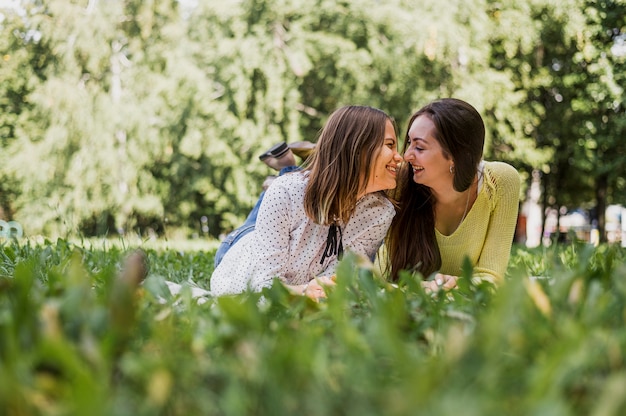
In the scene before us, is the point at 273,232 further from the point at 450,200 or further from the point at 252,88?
the point at 252,88

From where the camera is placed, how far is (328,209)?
3754mm

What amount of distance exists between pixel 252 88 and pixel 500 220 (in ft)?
55.6

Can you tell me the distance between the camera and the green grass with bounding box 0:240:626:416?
0.79 meters

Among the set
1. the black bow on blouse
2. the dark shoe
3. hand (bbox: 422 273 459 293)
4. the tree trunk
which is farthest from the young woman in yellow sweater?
the tree trunk

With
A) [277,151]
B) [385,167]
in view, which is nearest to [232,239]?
[277,151]

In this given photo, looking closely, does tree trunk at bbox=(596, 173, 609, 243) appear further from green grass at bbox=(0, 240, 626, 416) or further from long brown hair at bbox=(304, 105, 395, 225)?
green grass at bbox=(0, 240, 626, 416)

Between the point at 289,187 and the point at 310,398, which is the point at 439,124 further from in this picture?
the point at 310,398

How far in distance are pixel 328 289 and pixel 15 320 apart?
84 centimetres

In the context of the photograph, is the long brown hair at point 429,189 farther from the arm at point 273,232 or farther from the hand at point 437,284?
the hand at point 437,284

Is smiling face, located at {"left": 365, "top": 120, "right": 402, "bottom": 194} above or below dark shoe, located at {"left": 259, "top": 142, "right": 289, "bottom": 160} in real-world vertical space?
above

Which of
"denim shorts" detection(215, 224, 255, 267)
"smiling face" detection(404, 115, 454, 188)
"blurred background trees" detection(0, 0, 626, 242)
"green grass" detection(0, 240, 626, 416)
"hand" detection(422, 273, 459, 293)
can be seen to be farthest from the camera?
"blurred background trees" detection(0, 0, 626, 242)

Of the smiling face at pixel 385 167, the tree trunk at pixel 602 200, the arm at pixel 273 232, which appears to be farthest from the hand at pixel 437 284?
the tree trunk at pixel 602 200

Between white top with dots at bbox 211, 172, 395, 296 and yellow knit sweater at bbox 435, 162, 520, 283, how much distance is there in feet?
1.22

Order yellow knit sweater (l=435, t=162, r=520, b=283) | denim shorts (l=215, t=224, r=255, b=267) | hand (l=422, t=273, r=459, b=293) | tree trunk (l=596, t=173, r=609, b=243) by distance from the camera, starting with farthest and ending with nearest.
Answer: tree trunk (l=596, t=173, r=609, b=243), denim shorts (l=215, t=224, r=255, b=267), yellow knit sweater (l=435, t=162, r=520, b=283), hand (l=422, t=273, r=459, b=293)
